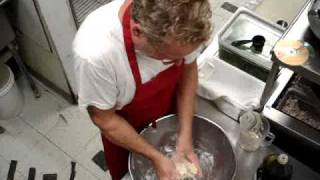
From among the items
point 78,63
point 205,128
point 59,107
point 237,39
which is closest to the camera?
point 78,63

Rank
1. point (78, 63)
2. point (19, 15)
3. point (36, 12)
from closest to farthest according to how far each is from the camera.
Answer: point (78, 63)
point (36, 12)
point (19, 15)

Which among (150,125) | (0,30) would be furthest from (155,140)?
(0,30)

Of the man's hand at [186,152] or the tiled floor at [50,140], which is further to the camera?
the tiled floor at [50,140]

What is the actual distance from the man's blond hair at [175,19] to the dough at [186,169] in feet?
1.59

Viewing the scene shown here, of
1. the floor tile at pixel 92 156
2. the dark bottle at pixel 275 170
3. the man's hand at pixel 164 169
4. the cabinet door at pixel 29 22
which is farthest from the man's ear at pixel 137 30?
the floor tile at pixel 92 156

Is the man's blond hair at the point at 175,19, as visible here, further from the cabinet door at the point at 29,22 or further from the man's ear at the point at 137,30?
the cabinet door at the point at 29,22

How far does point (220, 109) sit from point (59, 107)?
4.66 ft

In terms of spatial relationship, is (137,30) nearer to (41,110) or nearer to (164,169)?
(164,169)

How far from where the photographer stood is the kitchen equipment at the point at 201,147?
1253 millimetres

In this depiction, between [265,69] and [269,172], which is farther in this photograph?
[265,69]

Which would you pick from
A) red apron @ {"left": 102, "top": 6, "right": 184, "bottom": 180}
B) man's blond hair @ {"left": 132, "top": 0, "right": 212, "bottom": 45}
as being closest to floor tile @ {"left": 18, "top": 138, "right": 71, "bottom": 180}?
red apron @ {"left": 102, "top": 6, "right": 184, "bottom": 180}

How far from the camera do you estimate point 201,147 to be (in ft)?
4.47

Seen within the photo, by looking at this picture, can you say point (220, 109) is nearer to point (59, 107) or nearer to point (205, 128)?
point (205, 128)

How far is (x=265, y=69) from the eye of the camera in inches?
55.8
